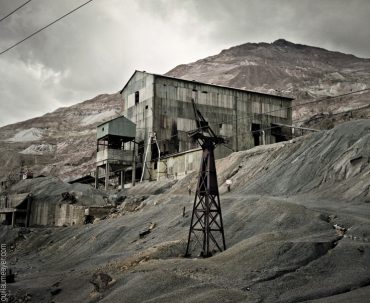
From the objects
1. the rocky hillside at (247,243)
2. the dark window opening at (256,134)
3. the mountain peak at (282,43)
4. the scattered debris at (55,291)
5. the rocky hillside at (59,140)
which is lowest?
the scattered debris at (55,291)

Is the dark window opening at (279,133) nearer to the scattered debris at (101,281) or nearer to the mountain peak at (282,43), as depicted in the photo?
the scattered debris at (101,281)

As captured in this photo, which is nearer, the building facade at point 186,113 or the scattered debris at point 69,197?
the scattered debris at point 69,197

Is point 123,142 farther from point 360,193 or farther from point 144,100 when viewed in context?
point 360,193

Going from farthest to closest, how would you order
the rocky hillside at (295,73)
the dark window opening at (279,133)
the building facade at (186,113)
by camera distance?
the rocky hillside at (295,73) → the dark window opening at (279,133) → the building facade at (186,113)

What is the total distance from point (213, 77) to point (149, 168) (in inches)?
3791

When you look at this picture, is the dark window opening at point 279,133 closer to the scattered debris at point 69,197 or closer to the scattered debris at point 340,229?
the scattered debris at point 69,197

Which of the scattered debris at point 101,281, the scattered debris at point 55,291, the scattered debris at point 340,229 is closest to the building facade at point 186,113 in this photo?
the scattered debris at point 340,229

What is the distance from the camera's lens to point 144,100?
148 feet

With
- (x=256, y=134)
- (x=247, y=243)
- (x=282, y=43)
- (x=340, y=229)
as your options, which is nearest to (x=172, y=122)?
(x=256, y=134)

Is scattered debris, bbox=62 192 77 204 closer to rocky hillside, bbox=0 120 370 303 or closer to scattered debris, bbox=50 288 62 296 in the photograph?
rocky hillside, bbox=0 120 370 303

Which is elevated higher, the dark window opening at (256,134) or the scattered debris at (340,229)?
the dark window opening at (256,134)

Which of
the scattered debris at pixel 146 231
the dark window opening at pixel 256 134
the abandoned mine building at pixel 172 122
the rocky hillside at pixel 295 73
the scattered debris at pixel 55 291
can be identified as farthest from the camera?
the rocky hillside at pixel 295 73

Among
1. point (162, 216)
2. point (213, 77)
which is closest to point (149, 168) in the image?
point (162, 216)

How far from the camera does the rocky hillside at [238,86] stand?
8806 cm
